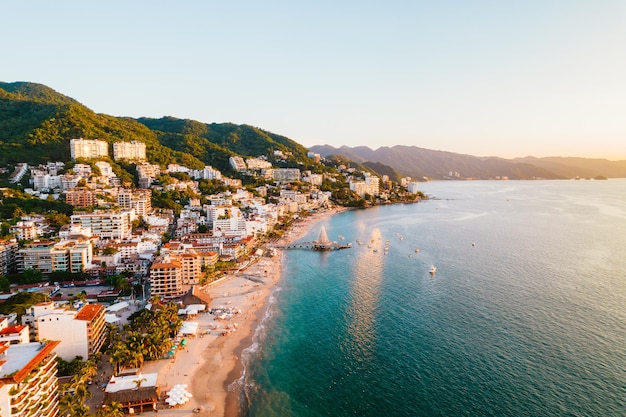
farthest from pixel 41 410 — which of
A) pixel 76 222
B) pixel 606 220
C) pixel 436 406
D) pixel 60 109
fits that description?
pixel 606 220

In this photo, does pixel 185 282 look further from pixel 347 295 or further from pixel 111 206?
pixel 111 206

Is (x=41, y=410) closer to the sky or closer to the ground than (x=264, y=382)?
closer to the sky

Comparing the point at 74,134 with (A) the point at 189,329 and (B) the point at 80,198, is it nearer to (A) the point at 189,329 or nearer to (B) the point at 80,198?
(B) the point at 80,198

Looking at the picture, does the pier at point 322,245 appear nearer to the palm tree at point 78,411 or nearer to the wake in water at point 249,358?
the wake in water at point 249,358

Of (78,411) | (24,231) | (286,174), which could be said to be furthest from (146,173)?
(78,411)

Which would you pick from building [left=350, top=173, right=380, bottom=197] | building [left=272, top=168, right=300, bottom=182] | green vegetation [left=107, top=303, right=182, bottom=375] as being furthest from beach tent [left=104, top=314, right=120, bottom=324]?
building [left=350, top=173, right=380, bottom=197]

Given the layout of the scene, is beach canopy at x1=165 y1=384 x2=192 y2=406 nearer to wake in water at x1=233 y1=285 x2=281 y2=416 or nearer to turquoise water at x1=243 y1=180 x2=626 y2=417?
wake in water at x1=233 y1=285 x2=281 y2=416
